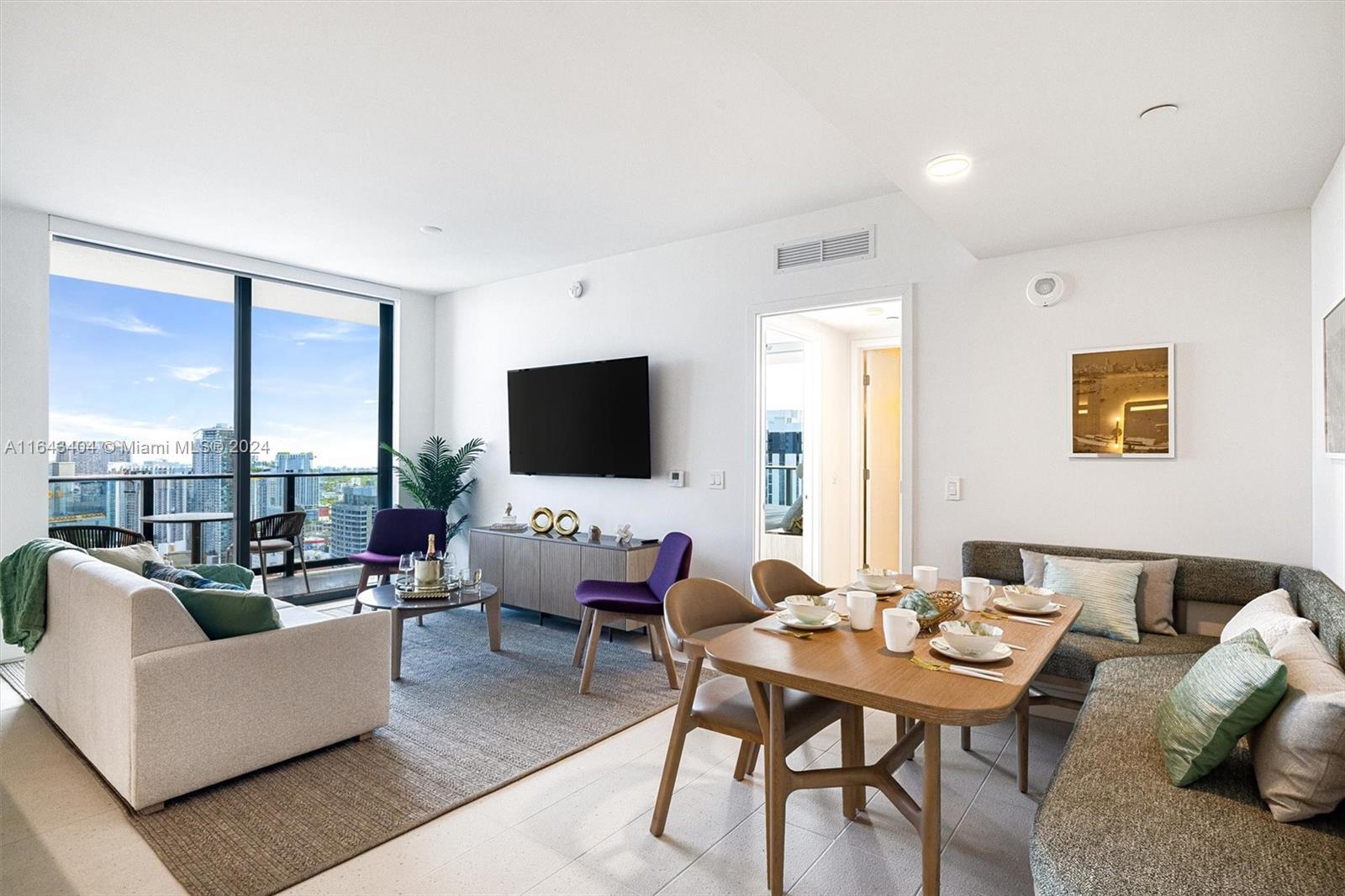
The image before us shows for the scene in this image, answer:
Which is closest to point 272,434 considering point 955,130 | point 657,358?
point 657,358

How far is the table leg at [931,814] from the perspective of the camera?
5.83ft

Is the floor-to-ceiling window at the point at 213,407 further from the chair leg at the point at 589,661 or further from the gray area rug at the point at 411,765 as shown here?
the chair leg at the point at 589,661

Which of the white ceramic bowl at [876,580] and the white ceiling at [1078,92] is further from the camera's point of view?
the white ceramic bowl at [876,580]

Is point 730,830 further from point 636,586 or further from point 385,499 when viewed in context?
point 385,499

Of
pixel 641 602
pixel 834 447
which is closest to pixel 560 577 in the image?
pixel 641 602

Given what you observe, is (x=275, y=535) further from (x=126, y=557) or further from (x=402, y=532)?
(x=126, y=557)

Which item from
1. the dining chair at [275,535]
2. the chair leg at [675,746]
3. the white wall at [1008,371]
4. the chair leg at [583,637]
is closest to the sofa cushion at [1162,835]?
the chair leg at [675,746]

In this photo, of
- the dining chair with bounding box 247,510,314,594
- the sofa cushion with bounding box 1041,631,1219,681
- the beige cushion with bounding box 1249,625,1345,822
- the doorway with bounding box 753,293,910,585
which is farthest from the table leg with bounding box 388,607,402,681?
the beige cushion with bounding box 1249,625,1345,822

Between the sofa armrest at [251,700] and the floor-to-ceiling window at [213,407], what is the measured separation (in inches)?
124

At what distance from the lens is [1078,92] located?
2078 mm

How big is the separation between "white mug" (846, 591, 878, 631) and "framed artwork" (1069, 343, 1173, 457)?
202 cm

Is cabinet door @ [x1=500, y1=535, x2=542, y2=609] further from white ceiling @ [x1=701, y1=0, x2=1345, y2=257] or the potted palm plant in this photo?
white ceiling @ [x1=701, y1=0, x2=1345, y2=257]

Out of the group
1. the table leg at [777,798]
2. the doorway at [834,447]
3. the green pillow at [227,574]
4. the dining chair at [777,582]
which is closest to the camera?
the table leg at [777,798]

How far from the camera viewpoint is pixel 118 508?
495 cm
